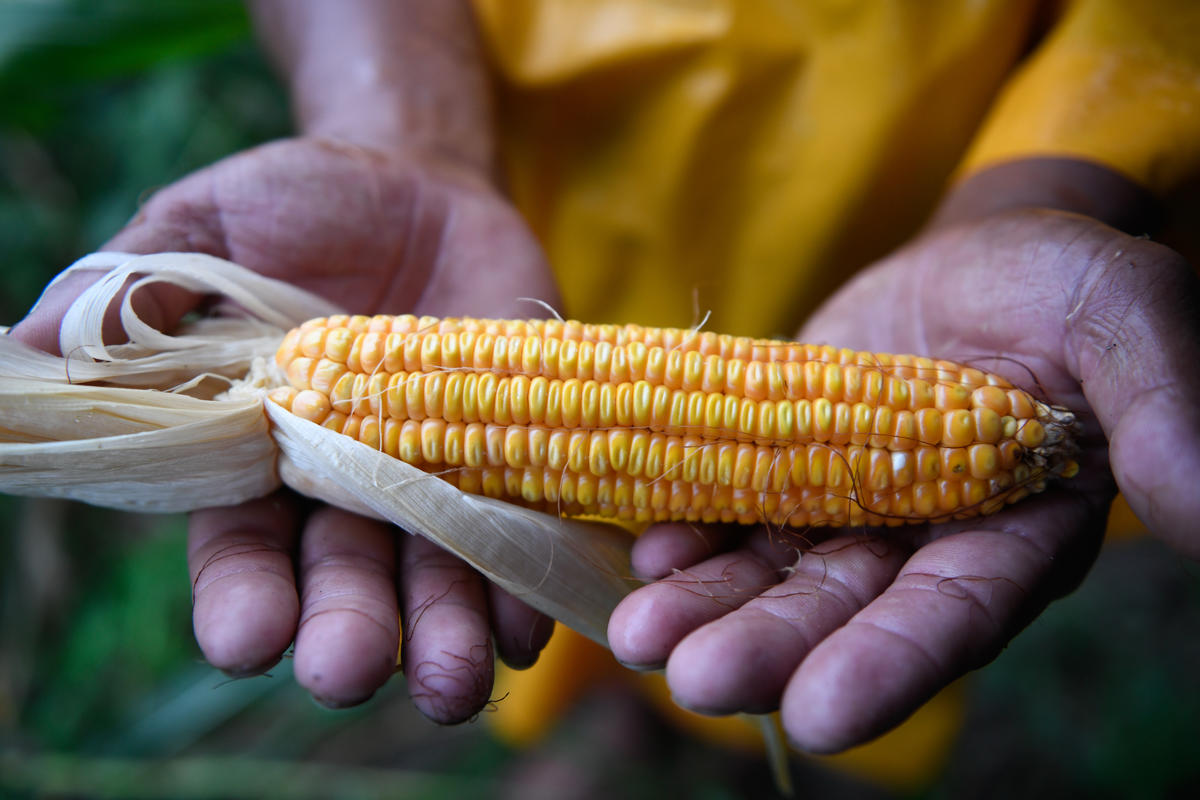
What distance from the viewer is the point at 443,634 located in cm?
172

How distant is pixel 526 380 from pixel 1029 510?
140 cm

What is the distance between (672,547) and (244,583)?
1.10 meters

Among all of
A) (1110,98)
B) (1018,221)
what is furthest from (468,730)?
(1110,98)

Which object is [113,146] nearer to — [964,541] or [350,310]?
[350,310]

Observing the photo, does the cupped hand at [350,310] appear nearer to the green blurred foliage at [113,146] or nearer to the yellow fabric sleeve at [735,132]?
the yellow fabric sleeve at [735,132]

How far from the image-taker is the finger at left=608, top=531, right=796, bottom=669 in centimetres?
162

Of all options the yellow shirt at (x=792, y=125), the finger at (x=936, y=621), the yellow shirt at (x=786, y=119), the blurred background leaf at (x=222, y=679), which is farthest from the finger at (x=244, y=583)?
the blurred background leaf at (x=222, y=679)

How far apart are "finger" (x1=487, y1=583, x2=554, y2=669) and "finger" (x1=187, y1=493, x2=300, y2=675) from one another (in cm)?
52

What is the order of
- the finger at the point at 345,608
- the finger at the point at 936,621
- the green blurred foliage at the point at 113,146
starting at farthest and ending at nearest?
the green blurred foliage at the point at 113,146, the finger at the point at 345,608, the finger at the point at 936,621

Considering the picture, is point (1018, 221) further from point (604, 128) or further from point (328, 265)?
point (328, 265)

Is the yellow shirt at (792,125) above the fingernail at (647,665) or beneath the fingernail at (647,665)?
above

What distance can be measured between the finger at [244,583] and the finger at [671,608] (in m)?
0.76

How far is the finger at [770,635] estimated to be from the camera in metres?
1.45

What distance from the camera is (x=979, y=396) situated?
75.6 inches
